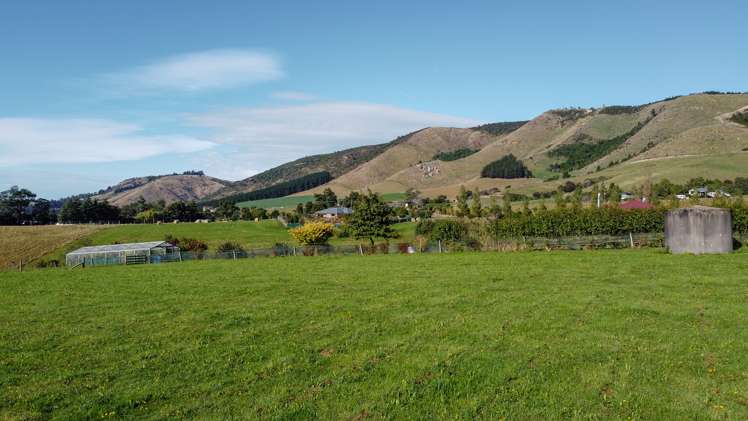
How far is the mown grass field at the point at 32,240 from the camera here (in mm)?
72688

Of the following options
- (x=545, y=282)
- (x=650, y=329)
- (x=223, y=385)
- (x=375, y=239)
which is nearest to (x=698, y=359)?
(x=650, y=329)

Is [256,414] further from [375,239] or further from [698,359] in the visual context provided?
[375,239]

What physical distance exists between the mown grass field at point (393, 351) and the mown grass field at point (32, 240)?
5953 centimetres

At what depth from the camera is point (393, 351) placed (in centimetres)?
1204

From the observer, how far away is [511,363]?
35.5ft

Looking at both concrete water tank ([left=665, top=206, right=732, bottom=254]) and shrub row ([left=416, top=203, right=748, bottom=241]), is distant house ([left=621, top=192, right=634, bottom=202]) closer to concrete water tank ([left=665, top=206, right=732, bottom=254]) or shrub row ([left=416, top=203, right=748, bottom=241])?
shrub row ([left=416, top=203, right=748, bottom=241])

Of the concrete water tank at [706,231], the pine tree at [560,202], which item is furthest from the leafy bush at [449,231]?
the concrete water tank at [706,231]

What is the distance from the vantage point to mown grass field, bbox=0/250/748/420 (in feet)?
29.6

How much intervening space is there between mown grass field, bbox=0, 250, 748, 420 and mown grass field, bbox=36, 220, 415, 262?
55.2 m

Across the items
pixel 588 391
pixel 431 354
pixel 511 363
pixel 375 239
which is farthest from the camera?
pixel 375 239

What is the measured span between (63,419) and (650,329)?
1236 centimetres

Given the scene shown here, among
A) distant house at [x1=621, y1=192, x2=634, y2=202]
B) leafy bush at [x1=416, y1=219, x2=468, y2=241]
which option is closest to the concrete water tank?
leafy bush at [x1=416, y1=219, x2=468, y2=241]

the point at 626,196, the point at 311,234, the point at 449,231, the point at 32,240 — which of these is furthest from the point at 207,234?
the point at 626,196

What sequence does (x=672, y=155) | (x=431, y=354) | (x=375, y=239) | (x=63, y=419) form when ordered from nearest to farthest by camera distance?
1. (x=63, y=419)
2. (x=431, y=354)
3. (x=375, y=239)
4. (x=672, y=155)
